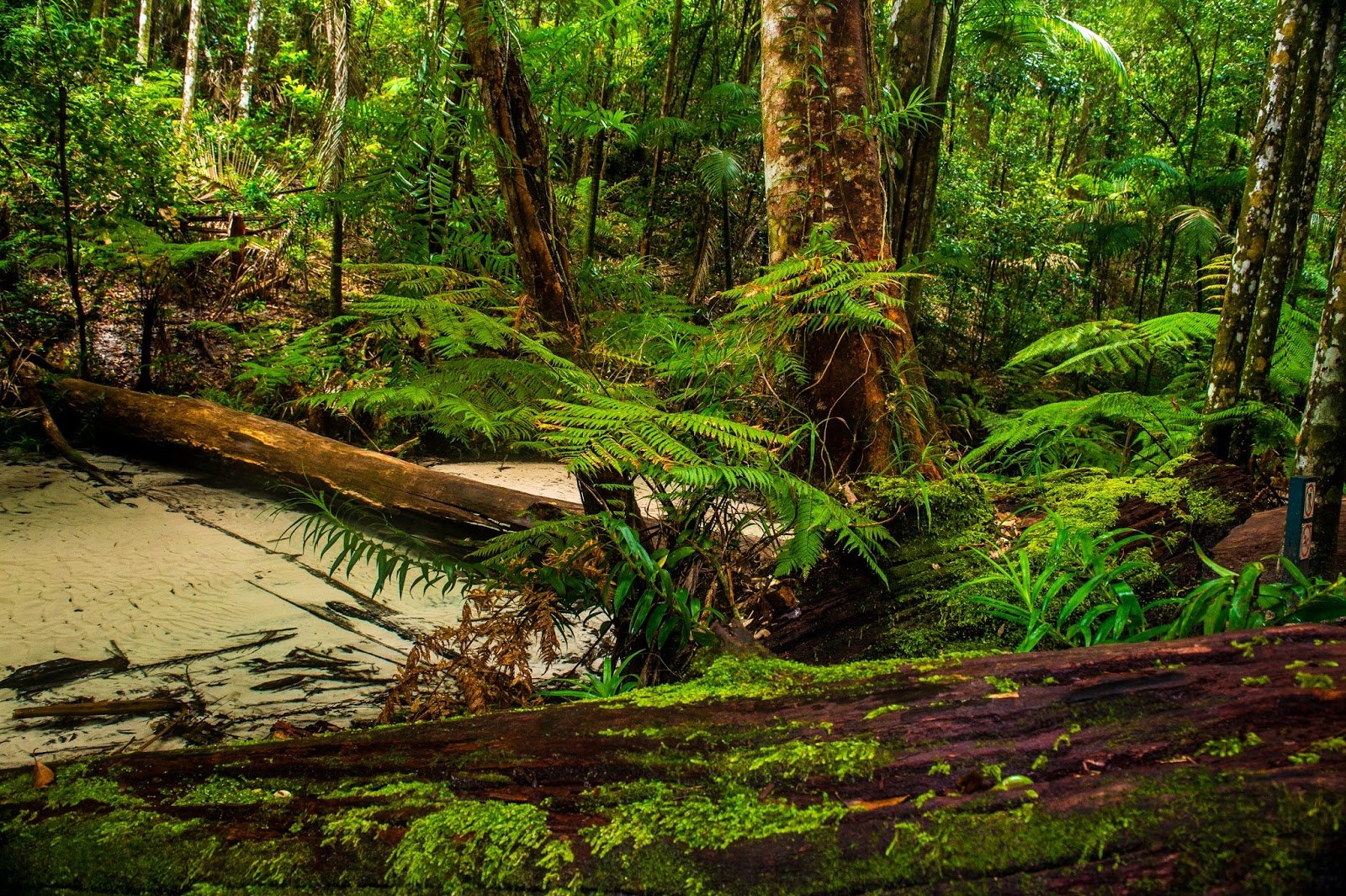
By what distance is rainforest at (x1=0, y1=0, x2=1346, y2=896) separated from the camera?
3.32 feet

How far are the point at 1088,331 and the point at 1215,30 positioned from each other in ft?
34.2

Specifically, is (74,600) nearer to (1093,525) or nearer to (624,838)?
(624,838)

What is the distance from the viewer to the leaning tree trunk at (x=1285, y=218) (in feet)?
10.4

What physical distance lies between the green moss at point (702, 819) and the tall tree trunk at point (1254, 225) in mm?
3301

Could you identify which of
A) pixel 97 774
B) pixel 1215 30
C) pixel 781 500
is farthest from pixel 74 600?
pixel 1215 30

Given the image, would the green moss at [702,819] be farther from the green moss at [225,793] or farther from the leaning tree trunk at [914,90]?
the leaning tree trunk at [914,90]

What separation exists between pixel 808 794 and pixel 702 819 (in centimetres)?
17

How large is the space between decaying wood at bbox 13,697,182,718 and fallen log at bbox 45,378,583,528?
151cm

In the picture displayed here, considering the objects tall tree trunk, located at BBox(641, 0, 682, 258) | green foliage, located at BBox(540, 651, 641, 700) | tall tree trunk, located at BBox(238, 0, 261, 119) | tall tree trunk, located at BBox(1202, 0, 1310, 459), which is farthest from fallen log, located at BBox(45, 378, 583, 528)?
tall tree trunk, located at BBox(238, 0, 261, 119)

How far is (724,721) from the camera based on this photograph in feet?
4.23

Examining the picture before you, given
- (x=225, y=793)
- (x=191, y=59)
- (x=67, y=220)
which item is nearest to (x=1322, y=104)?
(x=225, y=793)

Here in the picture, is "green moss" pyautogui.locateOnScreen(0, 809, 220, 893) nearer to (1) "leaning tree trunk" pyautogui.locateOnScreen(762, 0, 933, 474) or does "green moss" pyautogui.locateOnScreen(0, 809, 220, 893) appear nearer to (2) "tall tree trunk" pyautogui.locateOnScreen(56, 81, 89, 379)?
(1) "leaning tree trunk" pyautogui.locateOnScreen(762, 0, 933, 474)

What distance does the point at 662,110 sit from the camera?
702 centimetres

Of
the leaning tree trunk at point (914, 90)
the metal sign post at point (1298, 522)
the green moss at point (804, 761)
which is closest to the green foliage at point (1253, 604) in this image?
the metal sign post at point (1298, 522)
